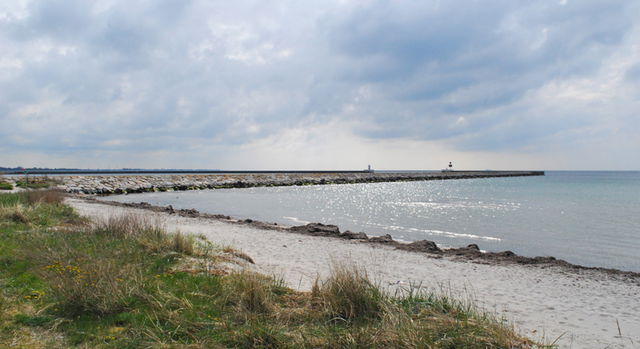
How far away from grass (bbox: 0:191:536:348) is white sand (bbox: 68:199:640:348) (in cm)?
143

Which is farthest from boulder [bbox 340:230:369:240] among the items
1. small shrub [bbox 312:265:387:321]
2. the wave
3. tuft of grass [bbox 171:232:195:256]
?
small shrub [bbox 312:265:387:321]

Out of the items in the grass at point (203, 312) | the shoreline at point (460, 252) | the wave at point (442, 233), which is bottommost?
the wave at point (442, 233)

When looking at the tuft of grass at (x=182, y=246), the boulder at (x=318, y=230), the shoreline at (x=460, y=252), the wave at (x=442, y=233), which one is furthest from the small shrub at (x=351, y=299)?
the wave at (x=442, y=233)

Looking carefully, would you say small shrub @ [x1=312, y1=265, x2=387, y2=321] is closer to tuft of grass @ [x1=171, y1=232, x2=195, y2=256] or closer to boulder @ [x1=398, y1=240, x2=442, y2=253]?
tuft of grass @ [x1=171, y1=232, x2=195, y2=256]

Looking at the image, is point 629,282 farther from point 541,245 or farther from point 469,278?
point 541,245

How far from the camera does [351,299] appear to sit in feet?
21.2

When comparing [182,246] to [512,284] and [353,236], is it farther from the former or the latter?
[512,284]

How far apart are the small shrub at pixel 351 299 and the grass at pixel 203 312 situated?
17 mm

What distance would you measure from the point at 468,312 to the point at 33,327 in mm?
6685

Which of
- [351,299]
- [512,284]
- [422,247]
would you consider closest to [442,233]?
[422,247]

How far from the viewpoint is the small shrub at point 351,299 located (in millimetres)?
6285

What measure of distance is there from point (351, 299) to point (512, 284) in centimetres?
600

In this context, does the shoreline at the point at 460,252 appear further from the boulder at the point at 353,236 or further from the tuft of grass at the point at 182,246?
the tuft of grass at the point at 182,246

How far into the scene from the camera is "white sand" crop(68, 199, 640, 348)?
698 centimetres
